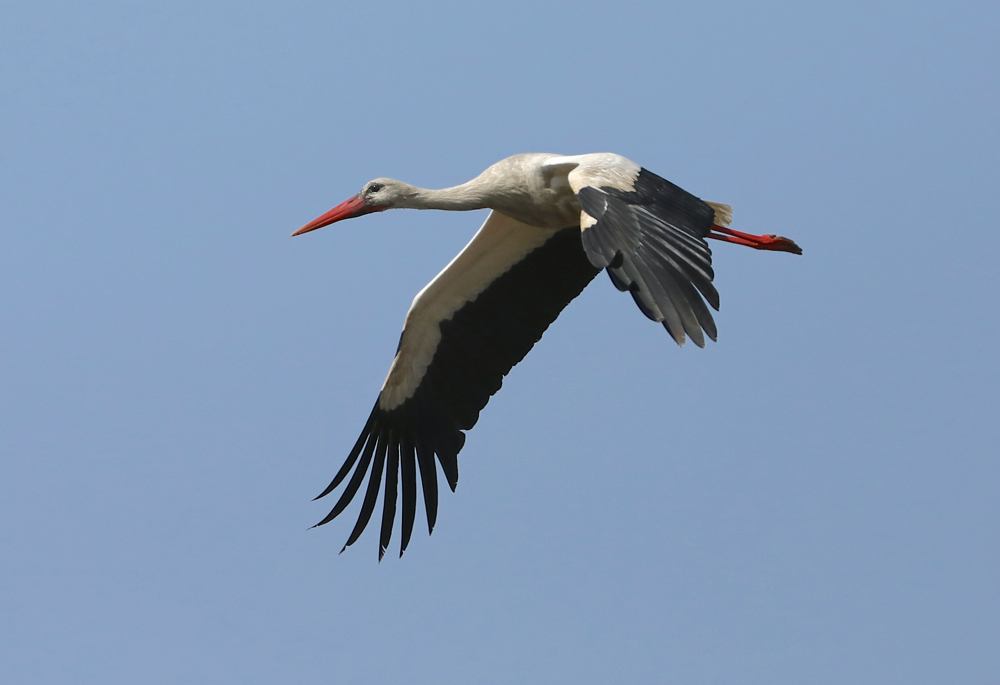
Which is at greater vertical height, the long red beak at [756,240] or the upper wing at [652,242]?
the long red beak at [756,240]

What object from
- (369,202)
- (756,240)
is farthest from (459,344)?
(756,240)

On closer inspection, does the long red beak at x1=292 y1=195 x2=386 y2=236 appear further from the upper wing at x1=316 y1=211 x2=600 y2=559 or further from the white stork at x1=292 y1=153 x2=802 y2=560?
the upper wing at x1=316 y1=211 x2=600 y2=559

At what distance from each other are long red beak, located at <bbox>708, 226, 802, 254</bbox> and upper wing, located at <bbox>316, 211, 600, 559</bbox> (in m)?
0.90

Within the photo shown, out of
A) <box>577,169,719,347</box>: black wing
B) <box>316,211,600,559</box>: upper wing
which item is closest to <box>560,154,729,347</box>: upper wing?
<box>577,169,719,347</box>: black wing

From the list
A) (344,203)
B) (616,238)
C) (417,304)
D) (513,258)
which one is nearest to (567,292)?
(513,258)

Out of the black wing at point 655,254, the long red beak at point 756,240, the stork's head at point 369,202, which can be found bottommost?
the black wing at point 655,254

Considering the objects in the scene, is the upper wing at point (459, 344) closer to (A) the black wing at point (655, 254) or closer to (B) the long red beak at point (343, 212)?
(B) the long red beak at point (343, 212)

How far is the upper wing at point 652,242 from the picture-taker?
5.89m

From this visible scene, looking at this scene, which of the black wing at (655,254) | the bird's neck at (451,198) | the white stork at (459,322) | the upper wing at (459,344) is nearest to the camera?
the black wing at (655,254)

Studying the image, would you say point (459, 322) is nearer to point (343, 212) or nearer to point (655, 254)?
point (343, 212)

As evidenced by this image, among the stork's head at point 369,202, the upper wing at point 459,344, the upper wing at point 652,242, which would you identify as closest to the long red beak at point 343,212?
the stork's head at point 369,202

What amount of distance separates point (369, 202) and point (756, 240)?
2395 millimetres

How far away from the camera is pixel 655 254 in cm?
613

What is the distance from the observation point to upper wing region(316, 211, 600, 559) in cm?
873
